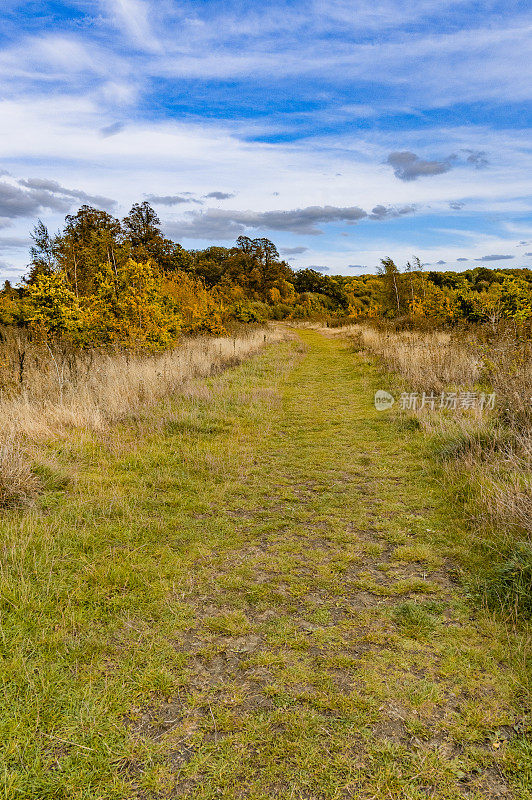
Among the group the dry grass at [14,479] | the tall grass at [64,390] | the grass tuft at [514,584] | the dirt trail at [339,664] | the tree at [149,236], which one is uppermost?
the tree at [149,236]

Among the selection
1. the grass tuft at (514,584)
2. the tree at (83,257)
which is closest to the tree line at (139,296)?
the tree at (83,257)

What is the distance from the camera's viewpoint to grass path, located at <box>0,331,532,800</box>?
2240 mm

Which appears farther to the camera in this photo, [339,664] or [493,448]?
[493,448]

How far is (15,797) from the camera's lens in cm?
209

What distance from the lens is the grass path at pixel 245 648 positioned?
7.35ft

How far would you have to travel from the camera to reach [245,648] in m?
3.11

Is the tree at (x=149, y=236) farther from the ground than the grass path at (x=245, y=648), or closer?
farther from the ground

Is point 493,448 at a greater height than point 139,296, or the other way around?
point 139,296

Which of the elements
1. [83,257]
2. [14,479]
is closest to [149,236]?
[83,257]

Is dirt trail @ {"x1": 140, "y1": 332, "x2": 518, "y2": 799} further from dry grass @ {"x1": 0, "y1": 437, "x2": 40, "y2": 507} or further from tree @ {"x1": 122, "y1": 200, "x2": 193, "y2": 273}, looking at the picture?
tree @ {"x1": 122, "y1": 200, "x2": 193, "y2": 273}

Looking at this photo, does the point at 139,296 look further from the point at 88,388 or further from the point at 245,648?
the point at 245,648

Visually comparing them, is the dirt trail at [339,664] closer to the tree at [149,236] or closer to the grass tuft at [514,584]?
the grass tuft at [514,584]

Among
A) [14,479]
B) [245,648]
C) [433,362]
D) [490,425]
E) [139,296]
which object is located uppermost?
[139,296]

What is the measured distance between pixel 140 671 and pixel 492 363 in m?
7.76
